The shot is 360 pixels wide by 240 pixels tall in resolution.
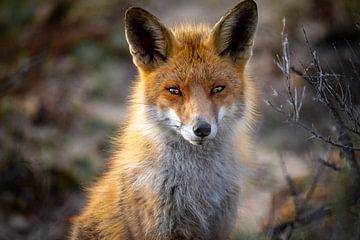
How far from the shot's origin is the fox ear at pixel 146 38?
516 centimetres

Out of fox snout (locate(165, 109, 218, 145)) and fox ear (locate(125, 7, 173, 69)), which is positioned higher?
fox ear (locate(125, 7, 173, 69))

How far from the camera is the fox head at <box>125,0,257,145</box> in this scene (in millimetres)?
4914

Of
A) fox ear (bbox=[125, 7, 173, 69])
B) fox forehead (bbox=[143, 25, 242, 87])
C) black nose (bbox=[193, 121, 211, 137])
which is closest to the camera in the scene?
black nose (bbox=[193, 121, 211, 137])

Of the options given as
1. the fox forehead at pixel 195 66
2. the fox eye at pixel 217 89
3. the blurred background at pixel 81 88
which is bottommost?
the blurred background at pixel 81 88

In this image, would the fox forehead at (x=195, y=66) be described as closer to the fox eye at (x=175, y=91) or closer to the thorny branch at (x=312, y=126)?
the fox eye at (x=175, y=91)

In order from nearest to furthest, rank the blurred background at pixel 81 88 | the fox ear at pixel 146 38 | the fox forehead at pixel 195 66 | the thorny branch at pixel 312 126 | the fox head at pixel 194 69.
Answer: the thorny branch at pixel 312 126 < the fox head at pixel 194 69 < the fox forehead at pixel 195 66 < the fox ear at pixel 146 38 < the blurred background at pixel 81 88

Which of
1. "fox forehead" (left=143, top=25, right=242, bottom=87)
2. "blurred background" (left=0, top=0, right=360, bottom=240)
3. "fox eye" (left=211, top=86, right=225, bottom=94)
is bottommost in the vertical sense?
"blurred background" (left=0, top=0, right=360, bottom=240)

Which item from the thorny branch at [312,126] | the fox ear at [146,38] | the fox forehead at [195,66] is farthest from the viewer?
the fox ear at [146,38]

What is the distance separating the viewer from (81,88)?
35.8 feet

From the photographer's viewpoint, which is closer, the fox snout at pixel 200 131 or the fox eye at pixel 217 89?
the fox snout at pixel 200 131

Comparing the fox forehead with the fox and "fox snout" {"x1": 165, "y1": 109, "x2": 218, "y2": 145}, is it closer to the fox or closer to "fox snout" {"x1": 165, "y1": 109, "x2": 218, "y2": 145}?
the fox

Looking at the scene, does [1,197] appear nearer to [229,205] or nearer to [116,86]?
[116,86]

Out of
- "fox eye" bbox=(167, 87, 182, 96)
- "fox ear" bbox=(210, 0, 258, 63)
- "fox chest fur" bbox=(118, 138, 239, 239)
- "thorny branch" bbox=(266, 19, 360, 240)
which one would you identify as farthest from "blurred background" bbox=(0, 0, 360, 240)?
"fox eye" bbox=(167, 87, 182, 96)

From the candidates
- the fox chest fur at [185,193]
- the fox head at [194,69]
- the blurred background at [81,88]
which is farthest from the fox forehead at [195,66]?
the blurred background at [81,88]
